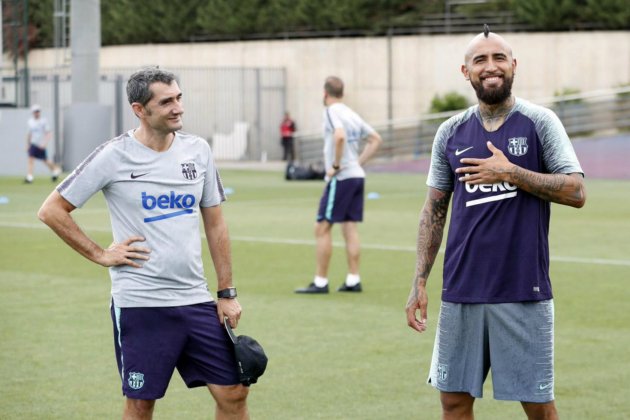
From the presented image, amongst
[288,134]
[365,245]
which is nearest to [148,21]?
[288,134]

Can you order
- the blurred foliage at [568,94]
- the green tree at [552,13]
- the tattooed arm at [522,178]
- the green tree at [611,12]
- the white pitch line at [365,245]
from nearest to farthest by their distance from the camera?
the tattooed arm at [522,178] → the white pitch line at [365,245] → the blurred foliage at [568,94] → the green tree at [611,12] → the green tree at [552,13]

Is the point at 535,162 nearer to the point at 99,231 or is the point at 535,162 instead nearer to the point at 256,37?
the point at 99,231

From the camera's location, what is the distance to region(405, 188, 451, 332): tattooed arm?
6.17 meters

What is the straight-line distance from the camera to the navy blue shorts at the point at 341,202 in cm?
1362

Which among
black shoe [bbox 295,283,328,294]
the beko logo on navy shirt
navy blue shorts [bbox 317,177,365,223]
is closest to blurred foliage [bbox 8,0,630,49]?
navy blue shorts [bbox 317,177,365,223]

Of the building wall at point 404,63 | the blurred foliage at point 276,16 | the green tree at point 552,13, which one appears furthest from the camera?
the blurred foliage at point 276,16

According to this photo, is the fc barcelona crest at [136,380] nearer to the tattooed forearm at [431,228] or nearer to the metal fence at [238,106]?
the tattooed forearm at [431,228]

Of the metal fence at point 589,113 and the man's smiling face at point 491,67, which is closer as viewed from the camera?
the man's smiling face at point 491,67

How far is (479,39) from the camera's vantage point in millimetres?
5773

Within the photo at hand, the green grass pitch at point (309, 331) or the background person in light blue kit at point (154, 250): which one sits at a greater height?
the background person in light blue kit at point (154, 250)

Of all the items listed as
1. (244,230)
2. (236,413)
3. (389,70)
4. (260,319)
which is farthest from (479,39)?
(389,70)

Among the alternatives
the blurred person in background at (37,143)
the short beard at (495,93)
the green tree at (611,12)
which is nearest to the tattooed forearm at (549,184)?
the short beard at (495,93)

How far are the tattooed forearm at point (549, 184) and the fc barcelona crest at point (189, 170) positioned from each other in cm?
151

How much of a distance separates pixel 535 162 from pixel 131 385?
6.79 ft
